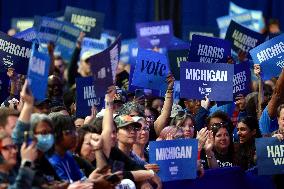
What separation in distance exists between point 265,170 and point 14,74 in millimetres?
2466

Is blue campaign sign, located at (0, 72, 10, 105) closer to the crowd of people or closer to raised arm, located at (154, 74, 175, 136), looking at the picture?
the crowd of people

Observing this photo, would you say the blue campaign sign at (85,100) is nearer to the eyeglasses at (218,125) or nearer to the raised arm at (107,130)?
the eyeglasses at (218,125)

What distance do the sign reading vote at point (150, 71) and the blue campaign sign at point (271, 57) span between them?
964 millimetres

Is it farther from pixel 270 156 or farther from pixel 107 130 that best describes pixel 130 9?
pixel 107 130

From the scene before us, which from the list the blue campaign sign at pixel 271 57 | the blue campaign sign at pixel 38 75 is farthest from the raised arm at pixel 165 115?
the blue campaign sign at pixel 38 75

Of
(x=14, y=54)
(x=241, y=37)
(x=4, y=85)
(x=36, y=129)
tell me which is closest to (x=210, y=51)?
(x=241, y=37)

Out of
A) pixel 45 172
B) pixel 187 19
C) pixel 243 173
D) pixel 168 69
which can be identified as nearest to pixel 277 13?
pixel 187 19

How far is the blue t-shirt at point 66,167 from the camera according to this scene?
855 cm

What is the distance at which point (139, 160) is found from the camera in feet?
33.6

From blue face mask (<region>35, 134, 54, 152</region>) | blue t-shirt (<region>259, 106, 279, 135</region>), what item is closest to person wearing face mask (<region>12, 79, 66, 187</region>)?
blue face mask (<region>35, 134, 54, 152</region>)

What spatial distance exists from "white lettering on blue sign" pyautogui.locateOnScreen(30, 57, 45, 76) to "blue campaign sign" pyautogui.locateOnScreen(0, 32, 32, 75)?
3.28 metres

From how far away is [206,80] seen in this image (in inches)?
485

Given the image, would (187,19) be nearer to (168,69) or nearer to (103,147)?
(168,69)

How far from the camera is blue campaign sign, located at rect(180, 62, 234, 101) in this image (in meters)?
12.3
